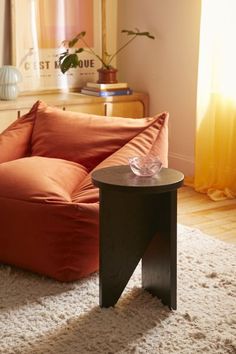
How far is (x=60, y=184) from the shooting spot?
2.63 m

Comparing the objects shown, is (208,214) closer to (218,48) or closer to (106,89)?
(218,48)

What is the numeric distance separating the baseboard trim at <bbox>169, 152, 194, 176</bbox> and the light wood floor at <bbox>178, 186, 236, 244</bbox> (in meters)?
0.27

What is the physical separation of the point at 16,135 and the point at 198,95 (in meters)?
1.41

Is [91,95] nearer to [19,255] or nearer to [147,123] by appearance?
[147,123]

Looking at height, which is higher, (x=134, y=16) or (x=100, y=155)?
(x=134, y=16)

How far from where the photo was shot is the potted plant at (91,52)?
430 centimetres

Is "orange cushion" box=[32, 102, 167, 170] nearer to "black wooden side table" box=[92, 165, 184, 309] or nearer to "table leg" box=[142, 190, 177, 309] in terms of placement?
"black wooden side table" box=[92, 165, 184, 309]

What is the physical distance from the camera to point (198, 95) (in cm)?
398

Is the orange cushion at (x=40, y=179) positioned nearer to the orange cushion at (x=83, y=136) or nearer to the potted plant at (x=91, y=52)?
the orange cushion at (x=83, y=136)

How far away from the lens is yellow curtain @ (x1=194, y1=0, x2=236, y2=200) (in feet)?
12.6

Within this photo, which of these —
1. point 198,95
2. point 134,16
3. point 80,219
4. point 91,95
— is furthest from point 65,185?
point 134,16

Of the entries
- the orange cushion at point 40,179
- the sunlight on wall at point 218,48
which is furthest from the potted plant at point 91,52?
the orange cushion at point 40,179

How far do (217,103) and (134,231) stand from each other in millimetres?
1892

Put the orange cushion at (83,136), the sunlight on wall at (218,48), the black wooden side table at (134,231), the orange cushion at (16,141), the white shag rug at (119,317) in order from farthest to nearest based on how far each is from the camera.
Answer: the sunlight on wall at (218,48) → the orange cushion at (16,141) → the orange cushion at (83,136) → the black wooden side table at (134,231) → the white shag rug at (119,317)
